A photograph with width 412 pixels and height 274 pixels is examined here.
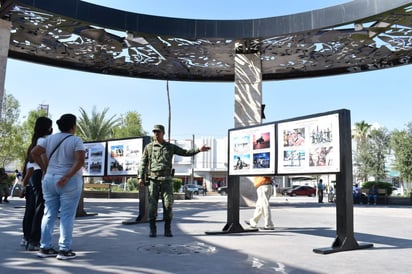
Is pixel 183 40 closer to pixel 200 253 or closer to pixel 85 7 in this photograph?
pixel 85 7

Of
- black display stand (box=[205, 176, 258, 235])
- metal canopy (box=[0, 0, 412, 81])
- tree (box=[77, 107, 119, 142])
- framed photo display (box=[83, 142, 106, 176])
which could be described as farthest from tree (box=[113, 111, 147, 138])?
black display stand (box=[205, 176, 258, 235])

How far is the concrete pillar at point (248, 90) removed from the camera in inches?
616

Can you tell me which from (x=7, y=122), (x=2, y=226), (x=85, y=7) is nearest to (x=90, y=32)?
(x=85, y=7)

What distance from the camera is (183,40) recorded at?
14453 millimetres

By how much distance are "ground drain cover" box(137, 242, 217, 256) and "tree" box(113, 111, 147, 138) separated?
124ft

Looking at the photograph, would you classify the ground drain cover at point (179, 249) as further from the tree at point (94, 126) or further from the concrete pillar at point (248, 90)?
the tree at point (94, 126)

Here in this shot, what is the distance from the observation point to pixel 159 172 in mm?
6402

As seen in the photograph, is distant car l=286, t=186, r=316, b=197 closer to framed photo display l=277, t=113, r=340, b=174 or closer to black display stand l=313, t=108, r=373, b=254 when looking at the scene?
framed photo display l=277, t=113, r=340, b=174

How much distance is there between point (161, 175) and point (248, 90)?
10.2 metres

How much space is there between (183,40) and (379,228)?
970 cm

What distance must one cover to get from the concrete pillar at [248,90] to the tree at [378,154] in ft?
83.1

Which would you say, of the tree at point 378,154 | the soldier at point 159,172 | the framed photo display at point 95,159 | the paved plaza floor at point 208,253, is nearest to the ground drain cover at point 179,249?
the paved plaza floor at point 208,253

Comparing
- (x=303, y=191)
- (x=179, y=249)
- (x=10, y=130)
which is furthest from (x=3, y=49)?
(x=303, y=191)

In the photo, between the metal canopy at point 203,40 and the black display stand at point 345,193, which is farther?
the metal canopy at point 203,40
